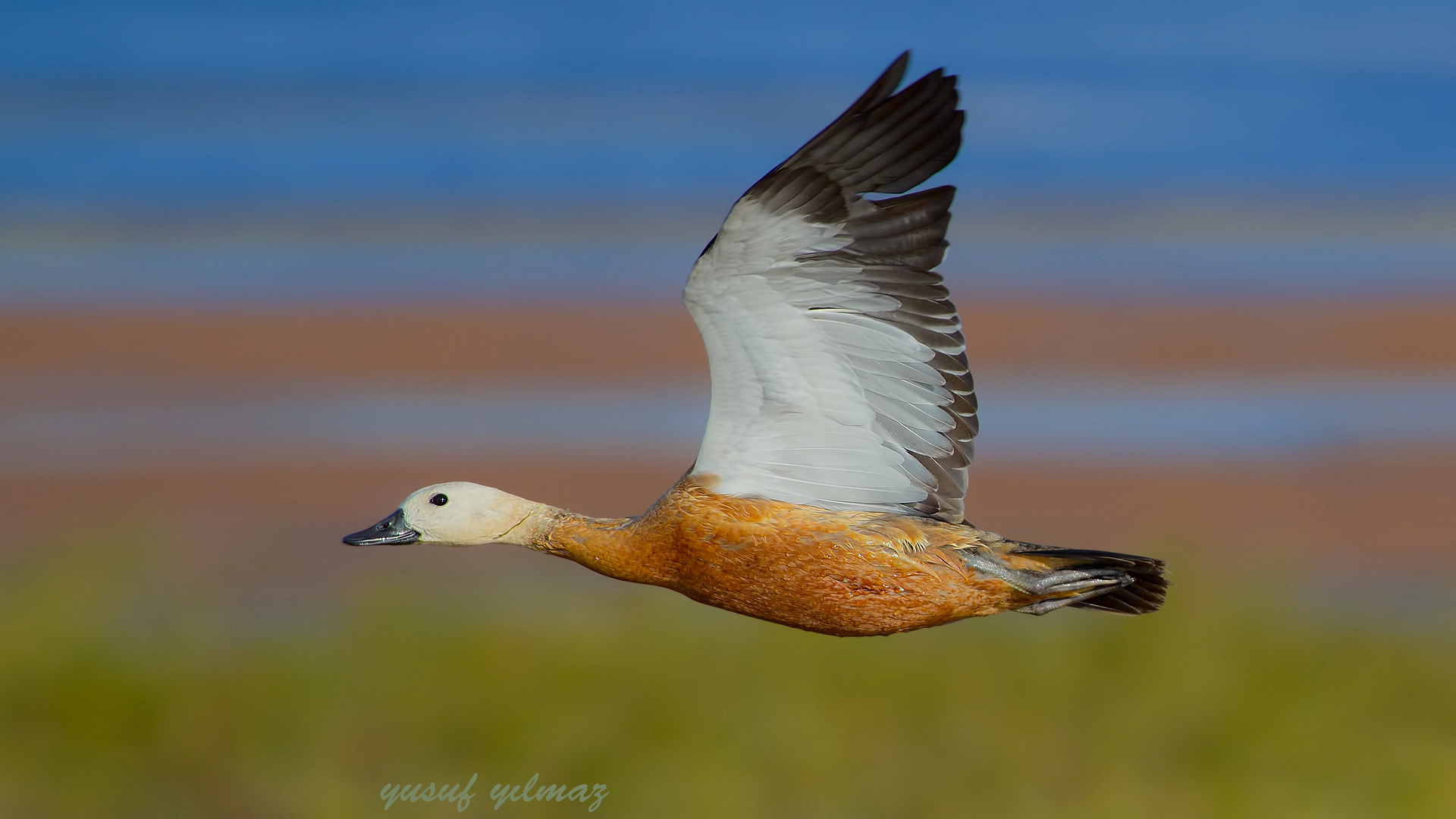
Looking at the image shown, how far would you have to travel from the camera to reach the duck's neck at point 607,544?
753cm

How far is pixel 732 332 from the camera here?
743 centimetres

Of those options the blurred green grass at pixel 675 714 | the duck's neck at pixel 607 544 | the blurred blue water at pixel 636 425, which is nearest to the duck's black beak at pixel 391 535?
the duck's neck at pixel 607 544

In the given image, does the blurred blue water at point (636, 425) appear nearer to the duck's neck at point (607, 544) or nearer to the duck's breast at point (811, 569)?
the duck's neck at point (607, 544)

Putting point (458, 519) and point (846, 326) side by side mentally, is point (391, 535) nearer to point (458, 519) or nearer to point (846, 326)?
point (458, 519)

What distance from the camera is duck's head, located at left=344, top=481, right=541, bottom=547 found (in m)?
7.80

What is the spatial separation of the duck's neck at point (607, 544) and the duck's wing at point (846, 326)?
1.32 feet

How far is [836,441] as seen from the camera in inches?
303

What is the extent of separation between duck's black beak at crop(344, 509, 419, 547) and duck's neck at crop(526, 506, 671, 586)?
609 millimetres

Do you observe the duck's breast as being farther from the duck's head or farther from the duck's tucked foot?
the duck's head

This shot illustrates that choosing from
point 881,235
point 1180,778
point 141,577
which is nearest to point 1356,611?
point 1180,778

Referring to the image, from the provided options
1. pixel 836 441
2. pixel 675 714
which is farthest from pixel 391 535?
pixel 675 714

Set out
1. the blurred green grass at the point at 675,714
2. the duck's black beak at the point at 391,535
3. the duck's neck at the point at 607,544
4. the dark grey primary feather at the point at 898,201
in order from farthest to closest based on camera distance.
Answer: the blurred green grass at the point at 675,714 → the duck's black beak at the point at 391,535 → the duck's neck at the point at 607,544 → the dark grey primary feather at the point at 898,201

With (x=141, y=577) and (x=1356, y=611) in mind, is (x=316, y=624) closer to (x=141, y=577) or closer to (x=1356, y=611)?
(x=141, y=577)

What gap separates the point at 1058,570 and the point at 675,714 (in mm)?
5968
